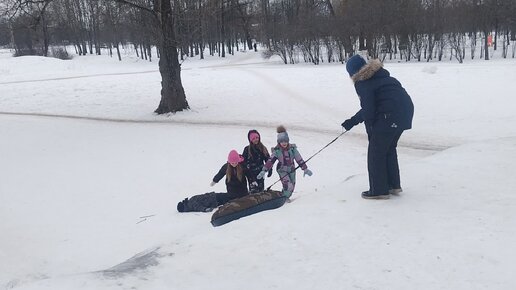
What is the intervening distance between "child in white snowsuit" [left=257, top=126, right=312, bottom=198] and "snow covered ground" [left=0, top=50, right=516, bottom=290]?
49 cm

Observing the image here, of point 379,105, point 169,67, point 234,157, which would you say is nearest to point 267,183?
point 234,157

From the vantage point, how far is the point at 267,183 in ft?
31.0

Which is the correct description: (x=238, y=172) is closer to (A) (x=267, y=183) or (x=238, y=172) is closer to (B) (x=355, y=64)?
(A) (x=267, y=183)

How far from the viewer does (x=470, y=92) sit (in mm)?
16219

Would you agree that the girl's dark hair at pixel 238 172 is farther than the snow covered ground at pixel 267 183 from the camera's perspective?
Yes

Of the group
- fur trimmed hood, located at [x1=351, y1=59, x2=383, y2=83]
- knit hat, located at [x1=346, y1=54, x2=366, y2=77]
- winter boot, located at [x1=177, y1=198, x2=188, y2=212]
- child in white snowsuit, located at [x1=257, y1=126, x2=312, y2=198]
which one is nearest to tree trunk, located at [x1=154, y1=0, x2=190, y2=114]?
winter boot, located at [x1=177, y1=198, x2=188, y2=212]

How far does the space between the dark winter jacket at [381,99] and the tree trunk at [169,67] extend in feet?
39.1

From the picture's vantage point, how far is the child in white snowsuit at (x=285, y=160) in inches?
289

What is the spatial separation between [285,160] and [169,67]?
10.1 metres

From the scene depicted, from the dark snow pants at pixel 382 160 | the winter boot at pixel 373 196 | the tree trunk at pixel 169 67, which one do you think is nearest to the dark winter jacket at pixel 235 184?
the winter boot at pixel 373 196

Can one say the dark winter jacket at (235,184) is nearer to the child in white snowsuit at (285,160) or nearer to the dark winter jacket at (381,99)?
the child in white snowsuit at (285,160)

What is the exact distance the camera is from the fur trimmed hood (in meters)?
5.05

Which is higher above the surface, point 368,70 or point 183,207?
point 368,70

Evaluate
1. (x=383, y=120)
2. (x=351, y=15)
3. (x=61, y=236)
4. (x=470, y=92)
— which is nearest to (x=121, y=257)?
(x=61, y=236)
